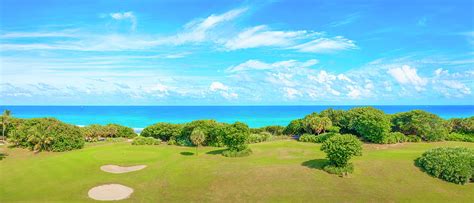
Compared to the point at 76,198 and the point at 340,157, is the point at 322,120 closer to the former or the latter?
the point at 340,157

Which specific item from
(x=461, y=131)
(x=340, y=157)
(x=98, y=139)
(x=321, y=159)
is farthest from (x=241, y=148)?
(x=461, y=131)

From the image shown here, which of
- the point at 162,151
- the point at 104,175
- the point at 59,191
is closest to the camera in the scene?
the point at 59,191

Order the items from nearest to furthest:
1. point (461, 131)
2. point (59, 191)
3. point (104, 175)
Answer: point (59, 191)
point (104, 175)
point (461, 131)

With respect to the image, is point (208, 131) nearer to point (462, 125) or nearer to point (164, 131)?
point (164, 131)

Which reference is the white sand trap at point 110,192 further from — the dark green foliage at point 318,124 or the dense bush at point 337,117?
the dense bush at point 337,117

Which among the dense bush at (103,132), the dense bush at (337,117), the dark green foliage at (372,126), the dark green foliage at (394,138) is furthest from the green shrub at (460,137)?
the dense bush at (103,132)
